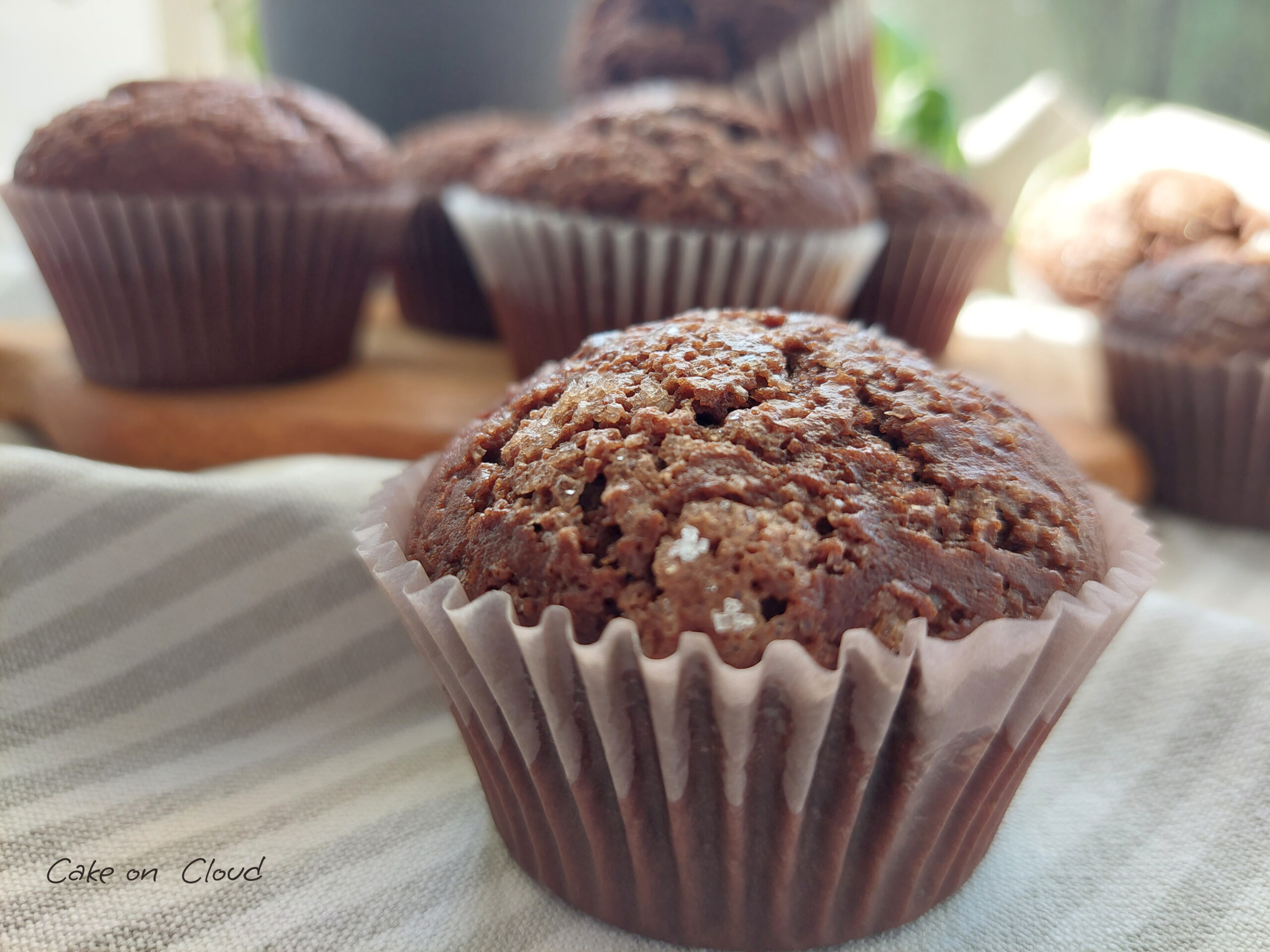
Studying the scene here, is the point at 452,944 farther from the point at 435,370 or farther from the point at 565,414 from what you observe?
the point at 435,370

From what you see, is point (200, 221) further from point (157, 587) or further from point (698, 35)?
point (698, 35)

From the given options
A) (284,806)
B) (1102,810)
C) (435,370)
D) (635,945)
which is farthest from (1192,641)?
(435,370)

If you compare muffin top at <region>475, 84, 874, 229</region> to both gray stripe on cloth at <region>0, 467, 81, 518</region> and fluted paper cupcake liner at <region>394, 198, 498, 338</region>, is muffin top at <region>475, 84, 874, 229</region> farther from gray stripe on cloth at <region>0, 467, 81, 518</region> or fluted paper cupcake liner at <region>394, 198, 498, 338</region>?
gray stripe on cloth at <region>0, 467, 81, 518</region>

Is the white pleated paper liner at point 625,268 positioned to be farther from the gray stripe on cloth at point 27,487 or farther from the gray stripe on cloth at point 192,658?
the gray stripe on cloth at point 27,487

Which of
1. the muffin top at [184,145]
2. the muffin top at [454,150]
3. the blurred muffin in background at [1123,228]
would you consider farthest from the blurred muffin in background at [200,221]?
the blurred muffin in background at [1123,228]

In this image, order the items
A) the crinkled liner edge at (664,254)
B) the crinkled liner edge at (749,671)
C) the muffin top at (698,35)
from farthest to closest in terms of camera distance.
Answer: the muffin top at (698,35), the crinkled liner edge at (664,254), the crinkled liner edge at (749,671)

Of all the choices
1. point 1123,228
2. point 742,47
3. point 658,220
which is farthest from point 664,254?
point 1123,228
